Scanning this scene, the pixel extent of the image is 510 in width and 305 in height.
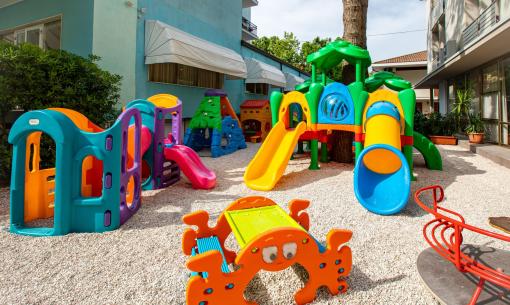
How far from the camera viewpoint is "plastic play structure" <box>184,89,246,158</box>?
33.2ft

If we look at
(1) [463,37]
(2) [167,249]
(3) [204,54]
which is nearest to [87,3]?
(3) [204,54]

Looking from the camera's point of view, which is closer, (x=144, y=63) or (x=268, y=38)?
(x=144, y=63)

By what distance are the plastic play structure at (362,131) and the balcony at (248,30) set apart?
14.6 meters

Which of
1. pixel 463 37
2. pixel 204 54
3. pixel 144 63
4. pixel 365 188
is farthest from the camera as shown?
pixel 463 37

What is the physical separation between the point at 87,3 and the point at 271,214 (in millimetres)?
9827

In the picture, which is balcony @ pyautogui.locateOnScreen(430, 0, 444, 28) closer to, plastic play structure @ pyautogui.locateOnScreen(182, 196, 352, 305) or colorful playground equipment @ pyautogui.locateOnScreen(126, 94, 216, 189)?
colorful playground equipment @ pyautogui.locateOnScreen(126, 94, 216, 189)

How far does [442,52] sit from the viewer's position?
17.5 metres

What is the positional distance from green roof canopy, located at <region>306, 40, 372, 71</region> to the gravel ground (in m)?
3.42

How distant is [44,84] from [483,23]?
48.9 feet

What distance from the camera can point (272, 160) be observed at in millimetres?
6418

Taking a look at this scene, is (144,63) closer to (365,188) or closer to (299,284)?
(365,188)

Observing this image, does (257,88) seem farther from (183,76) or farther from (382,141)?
(382,141)

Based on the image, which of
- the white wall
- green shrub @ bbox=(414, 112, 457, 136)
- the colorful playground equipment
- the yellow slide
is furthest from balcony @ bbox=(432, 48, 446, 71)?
the colorful playground equipment

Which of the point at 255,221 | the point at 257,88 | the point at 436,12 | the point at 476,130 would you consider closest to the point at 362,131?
the point at 255,221
